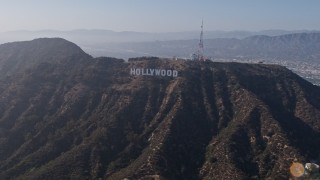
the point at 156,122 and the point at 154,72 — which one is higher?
the point at 154,72

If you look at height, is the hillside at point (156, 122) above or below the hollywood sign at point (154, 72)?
below

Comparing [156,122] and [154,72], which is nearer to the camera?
[156,122]

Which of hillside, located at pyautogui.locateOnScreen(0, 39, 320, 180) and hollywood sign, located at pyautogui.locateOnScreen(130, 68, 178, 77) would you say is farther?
hollywood sign, located at pyautogui.locateOnScreen(130, 68, 178, 77)

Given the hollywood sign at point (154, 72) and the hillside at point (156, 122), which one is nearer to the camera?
the hillside at point (156, 122)

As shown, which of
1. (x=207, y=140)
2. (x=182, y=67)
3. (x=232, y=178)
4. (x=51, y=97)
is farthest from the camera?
(x=182, y=67)

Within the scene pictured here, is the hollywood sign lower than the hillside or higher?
higher

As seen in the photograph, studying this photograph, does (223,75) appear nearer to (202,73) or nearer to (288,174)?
(202,73)

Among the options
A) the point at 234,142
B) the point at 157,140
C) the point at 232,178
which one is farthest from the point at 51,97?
the point at 232,178

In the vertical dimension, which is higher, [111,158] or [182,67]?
[182,67]
